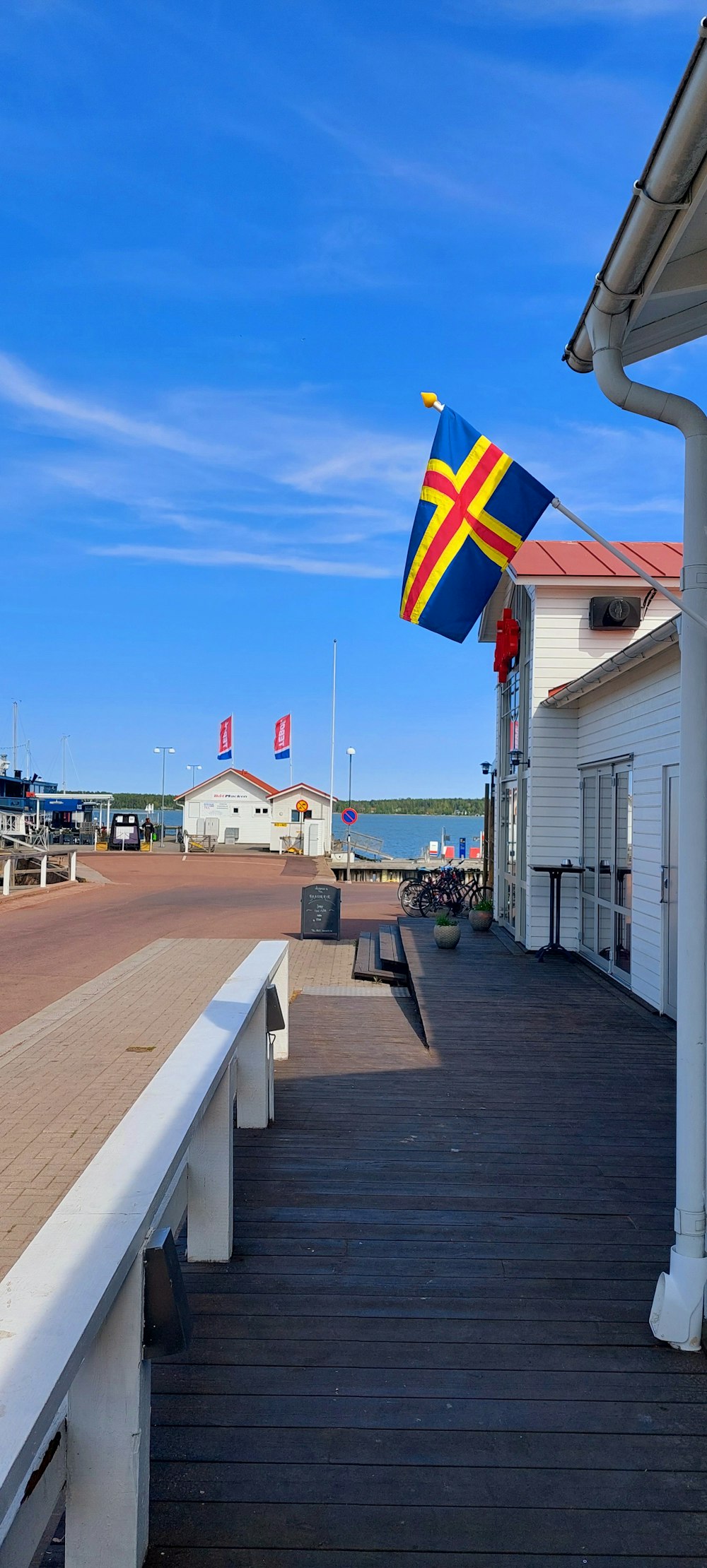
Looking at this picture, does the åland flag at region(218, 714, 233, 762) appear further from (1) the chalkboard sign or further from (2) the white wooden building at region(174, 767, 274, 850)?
(1) the chalkboard sign

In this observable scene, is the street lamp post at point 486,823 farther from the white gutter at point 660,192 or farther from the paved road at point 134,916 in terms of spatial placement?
the white gutter at point 660,192

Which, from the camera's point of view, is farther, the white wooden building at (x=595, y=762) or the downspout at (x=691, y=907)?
the white wooden building at (x=595, y=762)

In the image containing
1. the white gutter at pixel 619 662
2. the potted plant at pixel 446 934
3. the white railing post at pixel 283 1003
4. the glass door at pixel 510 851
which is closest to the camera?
the white railing post at pixel 283 1003

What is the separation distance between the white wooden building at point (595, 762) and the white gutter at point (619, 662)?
3cm

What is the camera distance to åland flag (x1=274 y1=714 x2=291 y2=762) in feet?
149

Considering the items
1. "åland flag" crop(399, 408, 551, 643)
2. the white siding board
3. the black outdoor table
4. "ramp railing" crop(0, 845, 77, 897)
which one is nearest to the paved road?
"ramp railing" crop(0, 845, 77, 897)

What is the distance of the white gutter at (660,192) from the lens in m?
2.77

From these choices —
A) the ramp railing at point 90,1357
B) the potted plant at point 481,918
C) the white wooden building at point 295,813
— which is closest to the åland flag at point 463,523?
the ramp railing at point 90,1357

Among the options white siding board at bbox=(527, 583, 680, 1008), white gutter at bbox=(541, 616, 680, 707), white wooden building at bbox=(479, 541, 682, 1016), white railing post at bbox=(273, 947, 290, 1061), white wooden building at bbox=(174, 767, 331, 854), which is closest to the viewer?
white railing post at bbox=(273, 947, 290, 1061)

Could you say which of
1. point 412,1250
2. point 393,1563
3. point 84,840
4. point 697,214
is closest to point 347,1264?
point 412,1250

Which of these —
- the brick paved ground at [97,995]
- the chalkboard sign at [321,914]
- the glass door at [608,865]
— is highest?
the glass door at [608,865]

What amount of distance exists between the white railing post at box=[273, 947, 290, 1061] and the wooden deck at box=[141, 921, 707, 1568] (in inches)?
30.7

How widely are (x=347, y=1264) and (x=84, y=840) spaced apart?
44461 millimetres

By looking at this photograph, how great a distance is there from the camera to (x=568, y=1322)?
3633 millimetres
